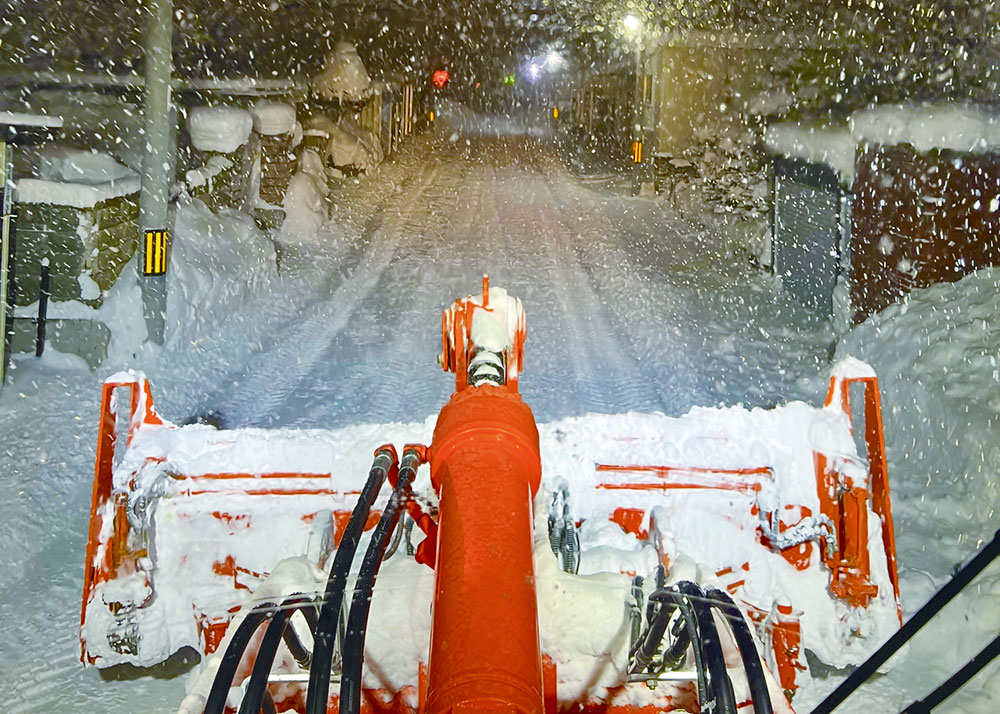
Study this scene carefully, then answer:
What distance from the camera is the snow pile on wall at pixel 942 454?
500 cm

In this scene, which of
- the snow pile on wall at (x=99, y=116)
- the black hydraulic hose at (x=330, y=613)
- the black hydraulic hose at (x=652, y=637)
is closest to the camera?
the black hydraulic hose at (x=330, y=613)

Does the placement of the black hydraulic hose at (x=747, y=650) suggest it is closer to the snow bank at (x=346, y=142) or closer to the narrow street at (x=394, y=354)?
the narrow street at (x=394, y=354)

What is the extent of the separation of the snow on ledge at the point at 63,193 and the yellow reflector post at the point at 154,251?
2.98 ft

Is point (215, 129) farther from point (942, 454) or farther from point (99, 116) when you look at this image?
point (942, 454)

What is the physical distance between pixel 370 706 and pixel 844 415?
2.89 m

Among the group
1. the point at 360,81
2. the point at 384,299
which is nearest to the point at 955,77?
the point at 384,299

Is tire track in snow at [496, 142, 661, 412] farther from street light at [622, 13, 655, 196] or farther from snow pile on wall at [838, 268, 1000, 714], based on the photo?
street light at [622, 13, 655, 196]

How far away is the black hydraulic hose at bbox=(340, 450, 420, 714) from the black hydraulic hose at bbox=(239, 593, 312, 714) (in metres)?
0.16

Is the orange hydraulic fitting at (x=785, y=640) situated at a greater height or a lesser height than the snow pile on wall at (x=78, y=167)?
lesser

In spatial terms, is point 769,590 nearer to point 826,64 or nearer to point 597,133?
point 826,64

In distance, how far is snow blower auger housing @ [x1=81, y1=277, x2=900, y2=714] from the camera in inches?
119

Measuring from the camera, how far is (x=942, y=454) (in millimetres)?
7578

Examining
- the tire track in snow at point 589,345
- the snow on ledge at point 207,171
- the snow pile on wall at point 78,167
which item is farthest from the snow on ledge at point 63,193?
the tire track in snow at point 589,345

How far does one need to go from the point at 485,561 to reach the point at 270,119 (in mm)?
13928
